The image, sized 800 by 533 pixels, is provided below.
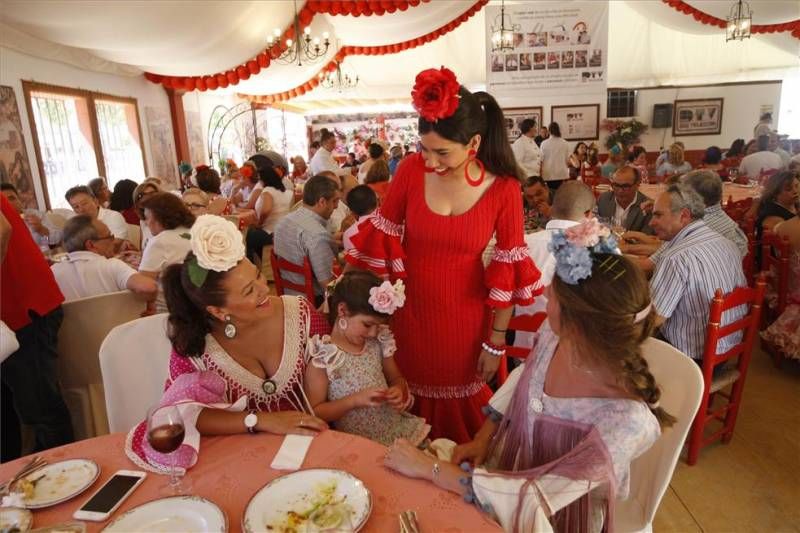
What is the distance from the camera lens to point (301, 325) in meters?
1.70

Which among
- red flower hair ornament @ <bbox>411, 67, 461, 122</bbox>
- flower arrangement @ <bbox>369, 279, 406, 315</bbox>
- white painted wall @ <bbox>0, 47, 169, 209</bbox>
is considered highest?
white painted wall @ <bbox>0, 47, 169, 209</bbox>

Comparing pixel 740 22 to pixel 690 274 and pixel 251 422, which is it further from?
pixel 251 422

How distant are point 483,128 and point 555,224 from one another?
1.10 m

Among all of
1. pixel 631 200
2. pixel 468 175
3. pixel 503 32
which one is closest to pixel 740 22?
pixel 503 32

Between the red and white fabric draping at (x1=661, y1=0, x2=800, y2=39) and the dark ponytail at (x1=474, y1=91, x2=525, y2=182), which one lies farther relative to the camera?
the red and white fabric draping at (x1=661, y1=0, x2=800, y2=39)

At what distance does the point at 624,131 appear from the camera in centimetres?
1230

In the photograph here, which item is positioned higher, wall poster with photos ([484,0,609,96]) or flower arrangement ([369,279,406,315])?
wall poster with photos ([484,0,609,96])

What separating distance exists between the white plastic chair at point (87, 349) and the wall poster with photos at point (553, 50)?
22.8ft

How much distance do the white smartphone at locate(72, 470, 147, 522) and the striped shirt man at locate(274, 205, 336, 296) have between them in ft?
7.41

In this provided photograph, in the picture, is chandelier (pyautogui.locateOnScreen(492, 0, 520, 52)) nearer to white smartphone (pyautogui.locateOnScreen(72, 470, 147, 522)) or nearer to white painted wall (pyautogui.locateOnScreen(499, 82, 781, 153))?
white painted wall (pyautogui.locateOnScreen(499, 82, 781, 153))

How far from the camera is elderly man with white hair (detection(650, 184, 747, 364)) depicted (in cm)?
238

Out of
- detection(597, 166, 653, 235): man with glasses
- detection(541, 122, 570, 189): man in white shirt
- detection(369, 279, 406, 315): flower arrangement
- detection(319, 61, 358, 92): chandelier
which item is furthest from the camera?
detection(319, 61, 358, 92): chandelier

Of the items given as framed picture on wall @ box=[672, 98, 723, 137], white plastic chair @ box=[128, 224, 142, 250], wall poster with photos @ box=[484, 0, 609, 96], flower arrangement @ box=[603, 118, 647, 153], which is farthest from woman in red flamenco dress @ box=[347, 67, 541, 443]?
framed picture on wall @ box=[672, 98, 723, 137]

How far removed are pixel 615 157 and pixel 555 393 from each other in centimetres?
722
